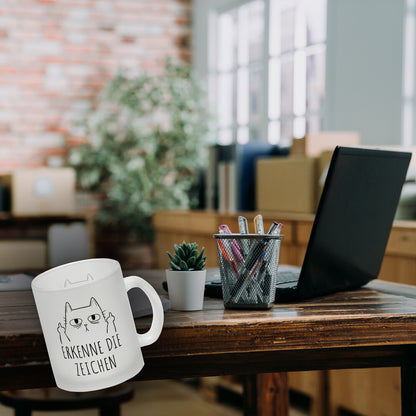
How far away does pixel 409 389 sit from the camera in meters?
1.22

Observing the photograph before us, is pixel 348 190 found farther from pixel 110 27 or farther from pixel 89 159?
pixel 110 27

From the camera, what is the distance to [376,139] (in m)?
3.68

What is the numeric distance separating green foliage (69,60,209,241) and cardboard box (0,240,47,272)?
0.58m

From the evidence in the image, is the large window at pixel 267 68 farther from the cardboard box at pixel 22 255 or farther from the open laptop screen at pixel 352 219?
the open laptop screen at pixel 352 219

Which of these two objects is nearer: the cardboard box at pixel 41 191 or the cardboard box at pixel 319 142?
the cardboard box at pixel 319 142

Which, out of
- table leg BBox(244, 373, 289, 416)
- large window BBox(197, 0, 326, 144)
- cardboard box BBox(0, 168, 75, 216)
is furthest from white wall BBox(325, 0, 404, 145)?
table leg BBox(244, 373, 289, 416)

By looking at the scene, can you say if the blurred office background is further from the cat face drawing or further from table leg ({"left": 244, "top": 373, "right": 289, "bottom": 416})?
the cat face drawing

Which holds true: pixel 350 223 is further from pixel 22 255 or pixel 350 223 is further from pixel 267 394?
pixel 22 255

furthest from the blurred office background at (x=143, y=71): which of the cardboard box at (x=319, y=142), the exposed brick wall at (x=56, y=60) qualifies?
the cardboard box at (x=319, y=142)

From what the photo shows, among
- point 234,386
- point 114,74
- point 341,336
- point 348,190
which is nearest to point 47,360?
point 341,336

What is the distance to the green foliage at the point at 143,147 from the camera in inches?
187

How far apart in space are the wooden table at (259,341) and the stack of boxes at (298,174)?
6.50 ft

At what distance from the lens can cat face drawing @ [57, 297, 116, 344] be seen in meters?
0.93

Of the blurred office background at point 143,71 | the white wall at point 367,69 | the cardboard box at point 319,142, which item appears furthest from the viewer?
the blurred office background at point 143,71
